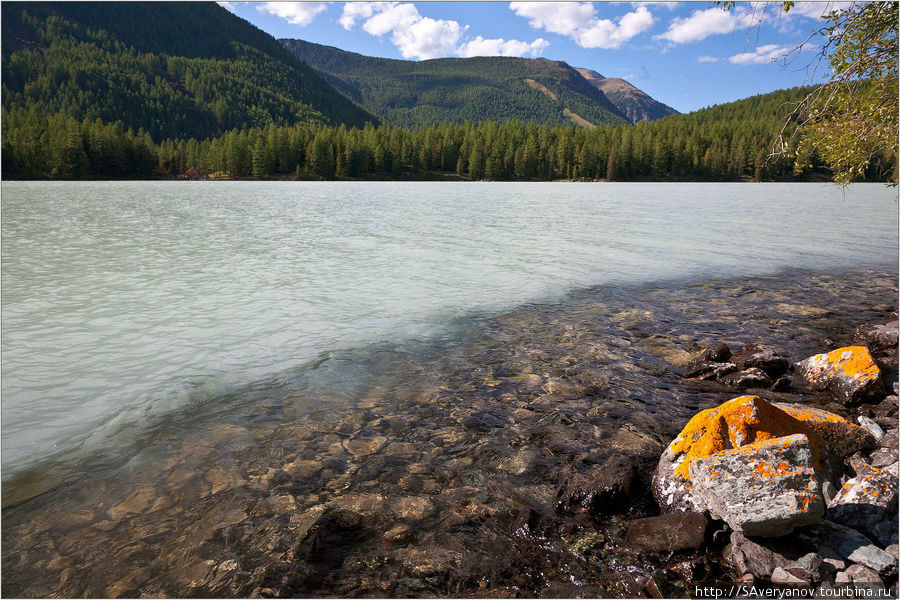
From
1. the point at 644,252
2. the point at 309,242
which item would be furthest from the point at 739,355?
the point at 309,242

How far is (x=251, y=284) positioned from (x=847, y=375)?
15159 mm

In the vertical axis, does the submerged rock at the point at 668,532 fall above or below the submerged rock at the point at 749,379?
below

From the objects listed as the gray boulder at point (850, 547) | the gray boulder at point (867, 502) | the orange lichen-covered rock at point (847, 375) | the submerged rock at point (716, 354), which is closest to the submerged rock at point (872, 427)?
the orange lichen-covered rock at point (847, 375)

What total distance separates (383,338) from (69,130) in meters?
143

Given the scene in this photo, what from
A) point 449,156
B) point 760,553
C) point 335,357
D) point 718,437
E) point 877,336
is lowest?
point 760,553

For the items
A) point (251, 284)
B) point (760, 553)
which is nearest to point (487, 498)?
point (760, 553)

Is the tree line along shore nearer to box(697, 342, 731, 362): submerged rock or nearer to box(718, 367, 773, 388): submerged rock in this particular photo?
box(697, 342, 731, 362): submerged rock

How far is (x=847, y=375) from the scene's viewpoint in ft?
27.2

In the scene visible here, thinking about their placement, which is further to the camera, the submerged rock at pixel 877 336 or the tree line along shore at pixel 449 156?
the tree line along shore at pixel 449 156

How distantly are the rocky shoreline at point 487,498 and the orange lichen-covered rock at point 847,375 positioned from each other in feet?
0.15

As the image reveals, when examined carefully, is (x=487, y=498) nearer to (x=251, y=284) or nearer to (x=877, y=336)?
(x=877, y=336)

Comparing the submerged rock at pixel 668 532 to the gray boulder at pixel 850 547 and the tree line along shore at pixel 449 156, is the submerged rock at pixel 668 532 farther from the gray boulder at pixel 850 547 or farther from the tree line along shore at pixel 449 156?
the tree line along shore at pixel 449 156

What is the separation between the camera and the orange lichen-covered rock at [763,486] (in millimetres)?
4602

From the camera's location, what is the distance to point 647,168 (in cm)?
15062
